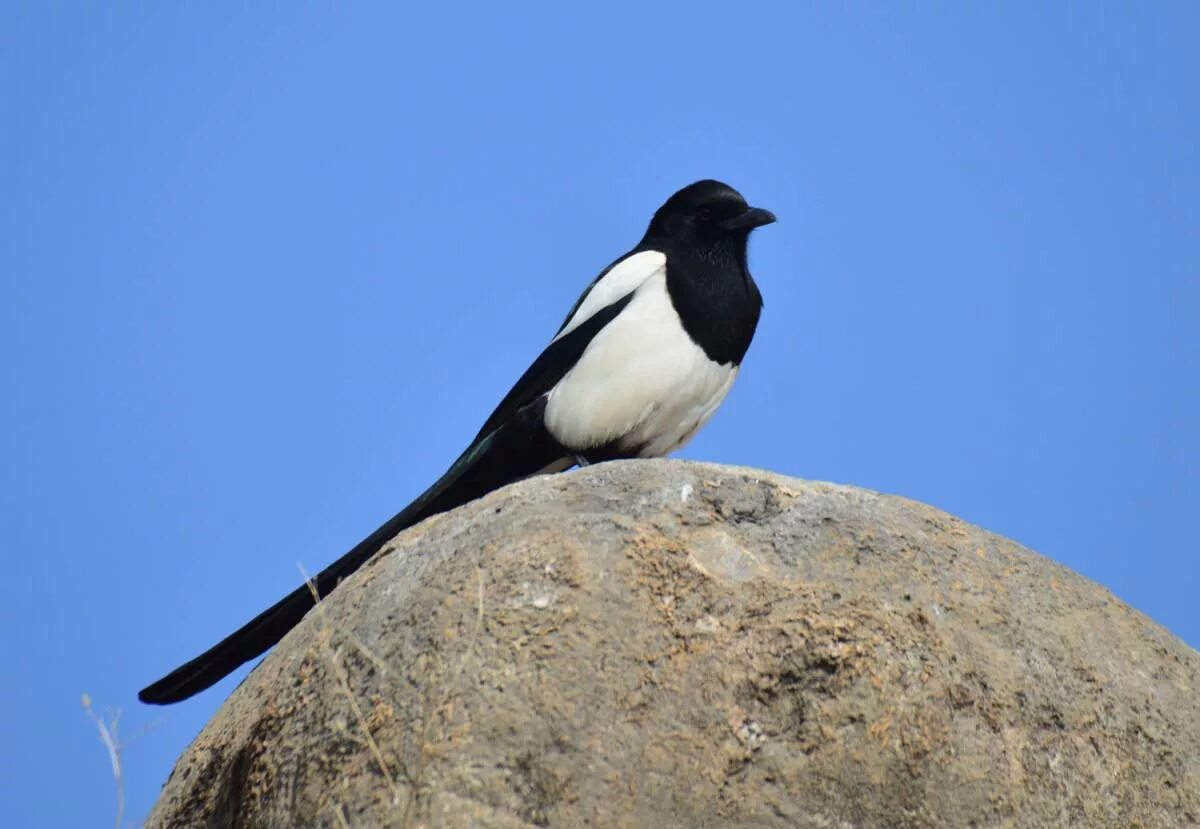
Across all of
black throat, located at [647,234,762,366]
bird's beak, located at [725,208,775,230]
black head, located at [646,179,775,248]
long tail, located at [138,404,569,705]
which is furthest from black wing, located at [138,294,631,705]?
bird's beak, located at [725,208,775,230]

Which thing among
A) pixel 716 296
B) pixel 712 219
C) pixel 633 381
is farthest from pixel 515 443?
pixel 712 219

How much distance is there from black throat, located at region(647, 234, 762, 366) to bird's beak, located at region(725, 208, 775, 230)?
0.05 m

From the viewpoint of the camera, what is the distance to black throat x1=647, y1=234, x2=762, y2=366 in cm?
534

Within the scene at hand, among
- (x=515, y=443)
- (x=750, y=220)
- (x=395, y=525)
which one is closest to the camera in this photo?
(x=395, y=525)

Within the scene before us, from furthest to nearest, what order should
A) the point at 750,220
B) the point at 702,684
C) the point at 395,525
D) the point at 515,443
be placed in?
the point at 750,220, the point at 515,443, the point at 395,525, the point at 702,684

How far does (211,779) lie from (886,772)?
1.57m

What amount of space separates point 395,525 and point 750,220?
1.72 m

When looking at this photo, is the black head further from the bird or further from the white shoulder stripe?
the white shoulder stripe

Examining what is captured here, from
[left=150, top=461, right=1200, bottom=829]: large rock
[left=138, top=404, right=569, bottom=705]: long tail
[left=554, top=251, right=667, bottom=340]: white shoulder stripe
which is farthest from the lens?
[left=554, top=251, right=667, bottom=340]: white shoulder stripe

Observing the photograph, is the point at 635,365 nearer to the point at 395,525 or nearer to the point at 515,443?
the point at 515,443

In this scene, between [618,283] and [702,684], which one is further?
[618,283]

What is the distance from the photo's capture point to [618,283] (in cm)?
547

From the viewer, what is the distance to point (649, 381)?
5.23 meters

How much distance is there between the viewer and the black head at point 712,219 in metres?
5.61
